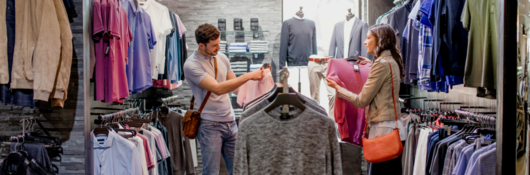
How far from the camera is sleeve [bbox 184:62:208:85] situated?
8.85 ft

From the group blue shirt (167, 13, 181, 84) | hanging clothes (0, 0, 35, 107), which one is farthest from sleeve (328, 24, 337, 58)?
hanging clothes (0, 0, 35, 107)

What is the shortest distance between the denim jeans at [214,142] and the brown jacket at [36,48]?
1.04m

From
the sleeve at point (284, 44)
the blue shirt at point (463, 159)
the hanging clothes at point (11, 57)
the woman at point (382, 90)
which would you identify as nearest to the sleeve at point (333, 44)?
the sleeve at point (284, 44)

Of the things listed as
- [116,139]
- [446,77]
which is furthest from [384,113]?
[116,139]

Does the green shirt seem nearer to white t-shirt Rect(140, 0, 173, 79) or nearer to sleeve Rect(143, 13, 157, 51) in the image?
sleeve Rect(143, 13, 157, 51)

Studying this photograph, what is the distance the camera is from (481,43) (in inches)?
96.9

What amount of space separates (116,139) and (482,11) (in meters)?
2.72

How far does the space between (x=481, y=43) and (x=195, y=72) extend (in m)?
1.95

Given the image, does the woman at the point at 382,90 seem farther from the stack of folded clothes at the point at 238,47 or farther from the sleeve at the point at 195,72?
the stack of folded clothes at the point at 238,47

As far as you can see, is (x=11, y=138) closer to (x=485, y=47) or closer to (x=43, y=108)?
(x=43, y=108)

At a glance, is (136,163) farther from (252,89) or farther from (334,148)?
(334,148)

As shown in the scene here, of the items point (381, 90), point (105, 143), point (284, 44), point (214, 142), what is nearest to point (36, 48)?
point (105, 143)

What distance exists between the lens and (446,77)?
3088mm

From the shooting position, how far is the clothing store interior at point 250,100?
5.87 feet
